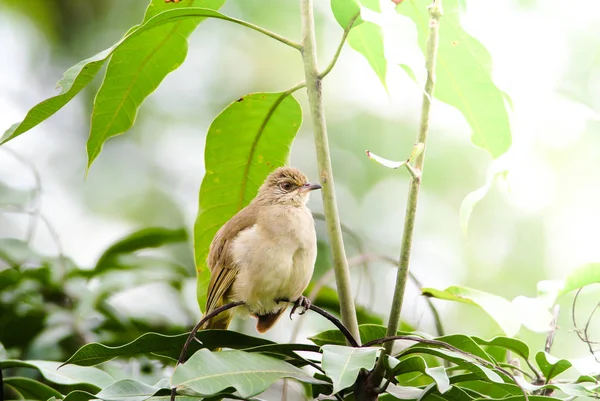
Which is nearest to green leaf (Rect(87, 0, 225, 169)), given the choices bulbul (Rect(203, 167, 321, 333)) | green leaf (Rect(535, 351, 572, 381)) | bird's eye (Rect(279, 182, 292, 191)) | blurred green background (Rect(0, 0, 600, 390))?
bulbul (Rect(203, 167, 321, 333))

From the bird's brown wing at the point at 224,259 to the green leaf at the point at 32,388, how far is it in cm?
65

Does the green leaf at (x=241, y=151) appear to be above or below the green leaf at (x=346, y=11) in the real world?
below

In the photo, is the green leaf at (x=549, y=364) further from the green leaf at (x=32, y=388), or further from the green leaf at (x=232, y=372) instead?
the green leaf at (x=32, y=388)

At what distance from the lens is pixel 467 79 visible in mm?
2254

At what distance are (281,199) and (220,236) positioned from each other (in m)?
0.45

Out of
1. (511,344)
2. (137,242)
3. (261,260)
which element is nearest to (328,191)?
(511,344)

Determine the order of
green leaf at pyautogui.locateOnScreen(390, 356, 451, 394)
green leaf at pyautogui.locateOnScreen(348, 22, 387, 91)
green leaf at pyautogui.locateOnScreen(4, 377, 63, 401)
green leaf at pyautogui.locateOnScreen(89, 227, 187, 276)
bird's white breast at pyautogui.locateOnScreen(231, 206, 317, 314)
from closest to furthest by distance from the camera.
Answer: green leaf at pyautogui.locateOnScreen(390, 356, 451, 394), green leaf at pyautogui.locateOnScreen(348, 22, 387, 91), green leaf at pyautogui.locateOnScreen(4, 377, 63, 401), bird's white breast at pyautogui.locateOnScreen(231, 206, 317, 314), green leaf at pyautogui.locateOnScreen(89, 227, 187, 276)

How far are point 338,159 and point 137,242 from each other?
4.48 meters

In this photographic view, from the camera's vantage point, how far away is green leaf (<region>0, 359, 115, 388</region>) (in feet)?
7.69

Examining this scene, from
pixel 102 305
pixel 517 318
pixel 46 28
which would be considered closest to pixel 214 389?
pixel 517 318

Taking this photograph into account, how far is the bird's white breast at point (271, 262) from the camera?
9.30 feet

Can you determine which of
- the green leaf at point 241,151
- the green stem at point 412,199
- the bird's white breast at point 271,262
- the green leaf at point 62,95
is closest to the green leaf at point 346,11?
the green stem at point 412,199

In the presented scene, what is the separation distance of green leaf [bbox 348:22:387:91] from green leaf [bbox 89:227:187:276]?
6.23 ft

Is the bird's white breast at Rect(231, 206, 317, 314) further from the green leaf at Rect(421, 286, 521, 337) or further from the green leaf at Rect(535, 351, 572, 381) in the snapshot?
the green leaf at Rect(535, 351, 572, 381)
